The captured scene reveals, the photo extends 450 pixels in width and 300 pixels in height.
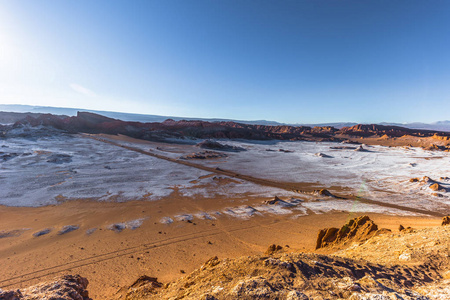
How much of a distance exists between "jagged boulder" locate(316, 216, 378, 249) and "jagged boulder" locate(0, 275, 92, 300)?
6517 millimetres

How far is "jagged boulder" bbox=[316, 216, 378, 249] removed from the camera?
6.18m

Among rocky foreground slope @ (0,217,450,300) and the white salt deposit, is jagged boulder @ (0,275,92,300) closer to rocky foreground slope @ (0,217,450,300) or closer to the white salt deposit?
rocky foreground slope @ (0,217,450,300)

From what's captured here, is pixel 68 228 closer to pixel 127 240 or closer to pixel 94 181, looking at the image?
pixel 127 240

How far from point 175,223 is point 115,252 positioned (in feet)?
8.77

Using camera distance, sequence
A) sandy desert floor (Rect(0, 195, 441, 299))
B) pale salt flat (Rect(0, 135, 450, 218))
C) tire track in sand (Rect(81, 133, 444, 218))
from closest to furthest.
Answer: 1. sandy desert floor (Rect(0, 195, 441, 299))
2. tire track in sand (Rect(81, 133, 444, 218))
3. pale salt flat (Rect(0, 135, 450, 218))

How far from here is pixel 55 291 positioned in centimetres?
310

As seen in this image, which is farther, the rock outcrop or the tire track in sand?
the tire track in sand

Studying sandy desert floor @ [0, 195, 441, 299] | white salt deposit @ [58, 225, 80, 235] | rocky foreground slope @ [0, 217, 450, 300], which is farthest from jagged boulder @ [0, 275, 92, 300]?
white salt deposit @ [58, 225, 80, 235]

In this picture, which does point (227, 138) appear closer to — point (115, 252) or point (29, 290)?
point (115, 252)

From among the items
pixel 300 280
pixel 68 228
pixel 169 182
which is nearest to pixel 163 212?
pixel 68 228

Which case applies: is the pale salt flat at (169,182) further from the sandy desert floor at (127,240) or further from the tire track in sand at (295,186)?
the sandy desert floor at (127,240)

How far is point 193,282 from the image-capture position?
135 inches

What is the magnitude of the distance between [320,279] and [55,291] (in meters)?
4.20

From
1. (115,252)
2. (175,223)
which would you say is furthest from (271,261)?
(175,223)
